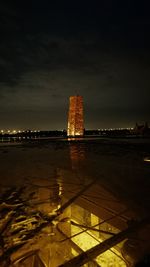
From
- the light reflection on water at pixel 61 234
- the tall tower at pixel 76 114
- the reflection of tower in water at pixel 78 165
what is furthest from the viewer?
the tall tower at pixel 76 114

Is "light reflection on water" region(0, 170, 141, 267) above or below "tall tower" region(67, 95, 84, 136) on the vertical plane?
below

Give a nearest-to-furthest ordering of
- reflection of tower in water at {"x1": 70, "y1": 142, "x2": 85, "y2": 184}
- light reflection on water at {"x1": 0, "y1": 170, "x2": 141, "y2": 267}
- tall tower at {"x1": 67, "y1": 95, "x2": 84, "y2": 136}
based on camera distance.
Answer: light reflection on water at {"x1": 0, "y1": 170, "x2": 141, "y2": 267} → reflection of tower in water at {"x1": 70, "y1": 142, "x2": 85, "y2": 184} → tall tower at {"x1": 67, "y1": 95, "x2": 84, "y2": 136}

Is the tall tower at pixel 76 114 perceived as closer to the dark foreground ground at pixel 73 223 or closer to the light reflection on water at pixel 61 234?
the dark foreground ground at pixel 73 223

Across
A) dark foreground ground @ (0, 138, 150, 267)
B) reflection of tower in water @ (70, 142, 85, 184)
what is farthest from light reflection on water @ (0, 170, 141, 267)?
reflection of tower in water @ (70, 142, 85, 184)

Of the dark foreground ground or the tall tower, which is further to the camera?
the tall tower

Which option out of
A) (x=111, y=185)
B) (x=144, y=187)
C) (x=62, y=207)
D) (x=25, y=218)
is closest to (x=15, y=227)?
(x=25, y=218)

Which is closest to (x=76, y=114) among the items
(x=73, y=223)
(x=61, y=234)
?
(x=73, y=223)

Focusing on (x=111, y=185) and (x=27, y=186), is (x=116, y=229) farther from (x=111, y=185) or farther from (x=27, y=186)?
(x=27, y=186)

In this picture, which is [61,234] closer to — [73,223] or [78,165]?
[73,223]

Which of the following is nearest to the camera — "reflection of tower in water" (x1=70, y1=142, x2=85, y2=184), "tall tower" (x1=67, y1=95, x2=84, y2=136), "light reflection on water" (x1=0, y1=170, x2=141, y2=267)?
"light reflection on water" (x1=0, y1=170, x2=141, y2=267)

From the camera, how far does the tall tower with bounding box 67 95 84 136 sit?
175ft

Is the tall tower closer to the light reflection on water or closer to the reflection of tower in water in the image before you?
the reflection of tower in water

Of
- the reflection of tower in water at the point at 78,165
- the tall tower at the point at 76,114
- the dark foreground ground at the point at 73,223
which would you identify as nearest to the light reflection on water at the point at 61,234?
the dark foreground ground at the point at 73,223

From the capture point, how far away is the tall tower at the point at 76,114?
175ft
